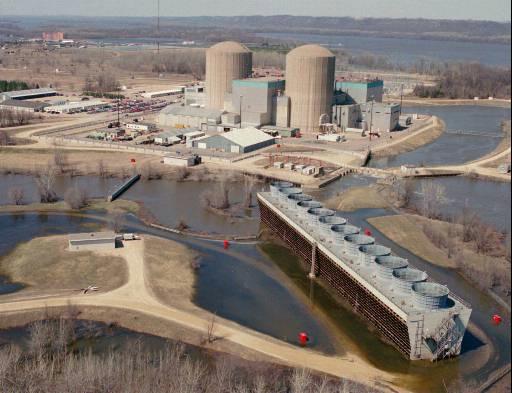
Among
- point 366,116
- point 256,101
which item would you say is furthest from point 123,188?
point 366,116

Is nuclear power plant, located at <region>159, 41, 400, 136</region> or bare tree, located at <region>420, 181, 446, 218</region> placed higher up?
nuclear power plant, located at <region>159, 41, 400, 136</region>

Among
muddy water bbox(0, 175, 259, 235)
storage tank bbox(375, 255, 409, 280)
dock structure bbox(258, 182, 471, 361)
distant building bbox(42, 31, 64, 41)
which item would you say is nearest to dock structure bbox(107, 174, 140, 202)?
muddy water bbox(0, 175, 259, 235)

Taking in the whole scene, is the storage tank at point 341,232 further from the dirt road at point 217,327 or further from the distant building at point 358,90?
the distant building at point 358,90

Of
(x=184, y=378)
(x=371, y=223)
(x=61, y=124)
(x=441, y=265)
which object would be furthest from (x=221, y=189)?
(x=61, y=124)

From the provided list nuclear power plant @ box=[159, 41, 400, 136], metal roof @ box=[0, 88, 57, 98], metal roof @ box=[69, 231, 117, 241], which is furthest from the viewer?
metal roof @ box=[0, 88, 57, 98]

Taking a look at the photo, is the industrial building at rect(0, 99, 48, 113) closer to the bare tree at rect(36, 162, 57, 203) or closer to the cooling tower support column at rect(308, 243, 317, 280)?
the bare tree at rect(36, 162, 57, 203)

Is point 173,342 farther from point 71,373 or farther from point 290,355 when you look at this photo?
point 71,373
